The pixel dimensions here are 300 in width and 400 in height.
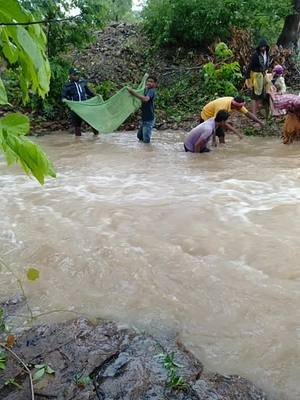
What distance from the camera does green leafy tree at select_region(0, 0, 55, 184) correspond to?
2.86 feet

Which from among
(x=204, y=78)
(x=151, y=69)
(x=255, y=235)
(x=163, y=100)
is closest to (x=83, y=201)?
(x=255, y=235)

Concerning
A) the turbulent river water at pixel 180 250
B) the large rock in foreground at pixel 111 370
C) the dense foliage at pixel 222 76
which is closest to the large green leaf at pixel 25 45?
the large rock in foreground at pixel 111 370

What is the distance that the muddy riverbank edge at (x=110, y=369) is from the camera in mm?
2105

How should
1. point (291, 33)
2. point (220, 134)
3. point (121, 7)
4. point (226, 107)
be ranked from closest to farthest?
point (226, 107)
point (220, 134)
point (291, 33)
point (121, 7)

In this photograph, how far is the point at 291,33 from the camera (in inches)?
476

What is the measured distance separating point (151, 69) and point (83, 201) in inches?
310

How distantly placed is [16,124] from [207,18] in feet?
37.9

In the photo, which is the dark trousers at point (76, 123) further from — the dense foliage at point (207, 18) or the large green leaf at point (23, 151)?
the large green leaf at point (23, 151)

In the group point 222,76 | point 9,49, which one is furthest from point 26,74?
point 222,76

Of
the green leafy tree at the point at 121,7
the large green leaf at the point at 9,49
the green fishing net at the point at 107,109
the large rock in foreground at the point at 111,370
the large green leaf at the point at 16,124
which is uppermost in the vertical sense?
the green leafy tree at the point at 121,7

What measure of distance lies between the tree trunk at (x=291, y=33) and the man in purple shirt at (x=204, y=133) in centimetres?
590

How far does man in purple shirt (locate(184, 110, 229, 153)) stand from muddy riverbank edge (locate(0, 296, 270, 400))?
16.5 ft

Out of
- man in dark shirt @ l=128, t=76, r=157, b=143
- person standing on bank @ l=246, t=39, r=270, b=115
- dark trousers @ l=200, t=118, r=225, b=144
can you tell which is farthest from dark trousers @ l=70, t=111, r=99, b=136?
person standing on bank @ l=246, t=39, r=270, b=115

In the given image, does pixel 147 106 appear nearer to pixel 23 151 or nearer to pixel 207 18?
pixel 207 18
